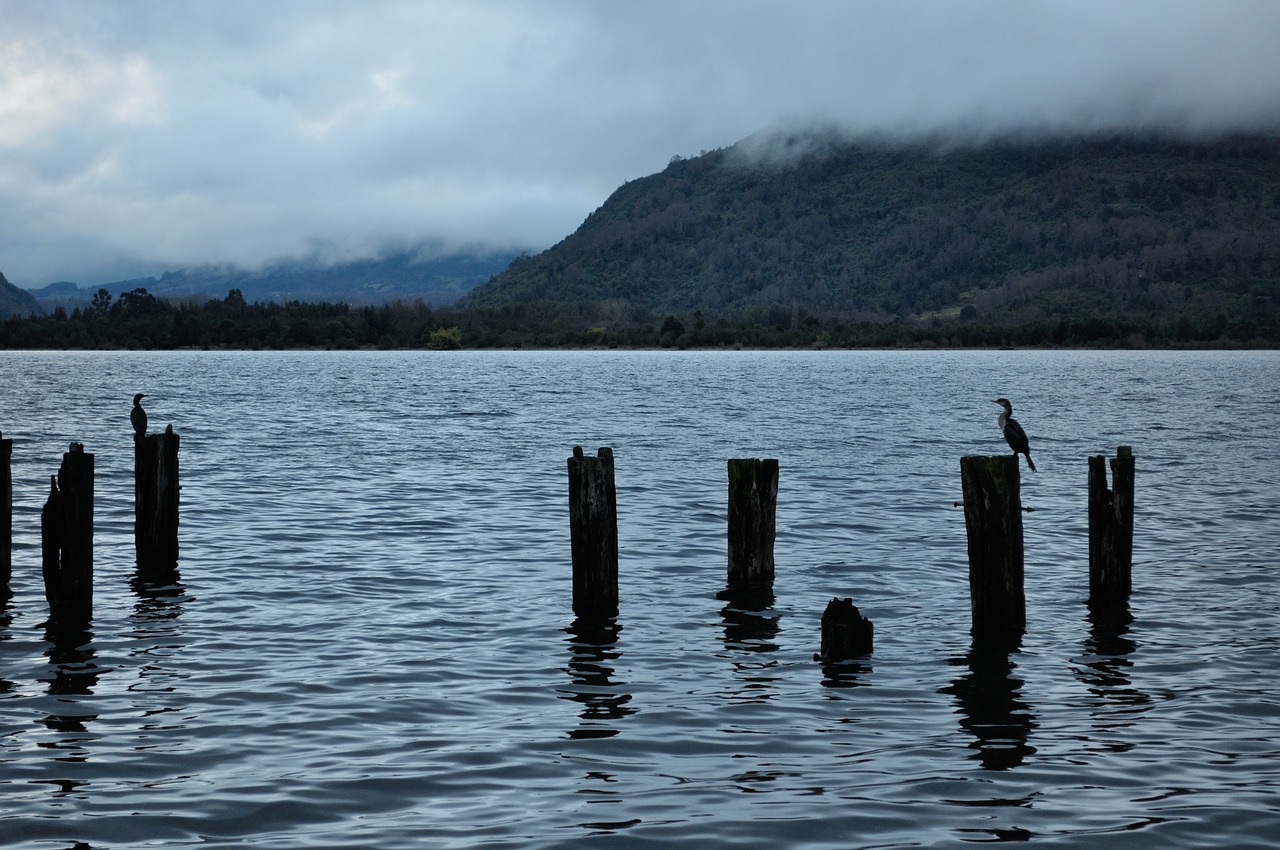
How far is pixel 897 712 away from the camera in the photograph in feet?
45.4

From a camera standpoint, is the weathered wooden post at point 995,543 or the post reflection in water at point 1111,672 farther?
the weathered wooden post at point 995,543

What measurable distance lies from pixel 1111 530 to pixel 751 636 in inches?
225

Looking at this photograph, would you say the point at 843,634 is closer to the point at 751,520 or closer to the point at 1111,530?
the point at 751,520

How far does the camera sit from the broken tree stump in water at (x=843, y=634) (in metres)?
16.2

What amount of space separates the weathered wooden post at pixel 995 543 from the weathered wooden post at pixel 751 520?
341 cm

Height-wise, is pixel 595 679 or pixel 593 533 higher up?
pixel 593 533

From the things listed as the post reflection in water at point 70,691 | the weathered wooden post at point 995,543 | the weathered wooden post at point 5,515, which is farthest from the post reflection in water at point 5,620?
the weathered wooden post at point 995,543

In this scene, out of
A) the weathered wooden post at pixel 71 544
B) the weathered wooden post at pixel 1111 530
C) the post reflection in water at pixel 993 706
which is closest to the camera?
A: the post reflection in water at pixel 993 706

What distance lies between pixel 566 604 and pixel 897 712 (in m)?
6.98

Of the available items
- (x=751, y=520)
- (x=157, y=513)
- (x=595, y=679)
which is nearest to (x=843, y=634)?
(x=595, y=679)

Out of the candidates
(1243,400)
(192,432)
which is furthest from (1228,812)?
(1243,400)

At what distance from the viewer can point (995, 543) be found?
16484 mm

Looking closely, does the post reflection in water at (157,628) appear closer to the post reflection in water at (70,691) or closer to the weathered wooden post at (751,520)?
the post reflection in water at (70,691)

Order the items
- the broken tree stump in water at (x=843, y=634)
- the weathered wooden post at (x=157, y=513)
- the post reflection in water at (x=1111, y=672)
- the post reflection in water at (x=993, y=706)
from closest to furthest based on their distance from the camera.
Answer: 1. the post reflection in water at (x=993, y=706)
2. the post reflection in water at (x=1111, y=672)
3. the broken tree stump in water at (x=843, y=634)
4. the weathered wooden post at (x=157, y=513)
